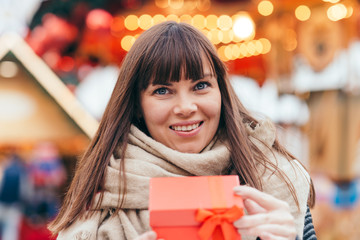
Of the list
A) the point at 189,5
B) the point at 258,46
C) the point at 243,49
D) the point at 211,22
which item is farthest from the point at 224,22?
the point at 243,49

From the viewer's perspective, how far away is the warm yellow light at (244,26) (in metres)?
6.06

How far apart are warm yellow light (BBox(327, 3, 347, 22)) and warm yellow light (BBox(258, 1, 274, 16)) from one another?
71 cm

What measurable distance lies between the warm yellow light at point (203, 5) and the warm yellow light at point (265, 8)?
0.71 meters

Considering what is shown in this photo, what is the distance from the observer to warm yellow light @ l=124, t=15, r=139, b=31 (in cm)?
642

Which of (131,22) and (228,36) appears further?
(228,36)

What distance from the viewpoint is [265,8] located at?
213 inches

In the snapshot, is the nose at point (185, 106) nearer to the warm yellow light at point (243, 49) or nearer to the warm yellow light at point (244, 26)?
the warm yellow light at point (244, 26)

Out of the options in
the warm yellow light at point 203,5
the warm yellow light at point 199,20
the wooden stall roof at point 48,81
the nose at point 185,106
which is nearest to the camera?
the nose at point 185,106

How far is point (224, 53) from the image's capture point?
312 inches

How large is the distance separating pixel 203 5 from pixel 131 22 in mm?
1070

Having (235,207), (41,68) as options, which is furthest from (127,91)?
(41,68)

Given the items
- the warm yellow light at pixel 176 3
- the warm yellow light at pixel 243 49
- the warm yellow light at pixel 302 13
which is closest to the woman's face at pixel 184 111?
the warm yellow light at pixel 302 13

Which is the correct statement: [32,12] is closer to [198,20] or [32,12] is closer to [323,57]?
[198,20]

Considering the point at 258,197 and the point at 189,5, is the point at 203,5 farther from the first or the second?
the point at 258,197
